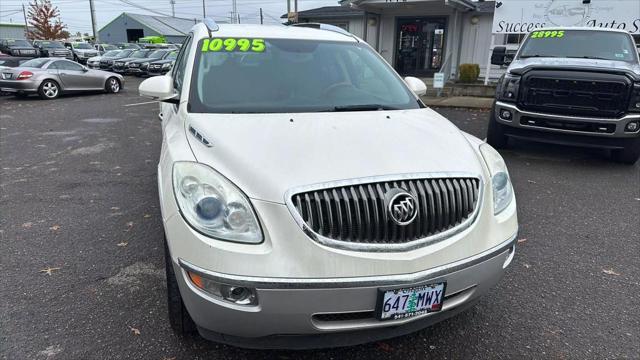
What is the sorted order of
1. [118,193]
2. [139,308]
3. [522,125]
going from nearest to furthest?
1. [139,308]
2. [118,193]
3. [522,125]

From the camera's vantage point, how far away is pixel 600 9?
39.4ft

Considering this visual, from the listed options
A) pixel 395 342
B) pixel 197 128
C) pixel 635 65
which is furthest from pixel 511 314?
pixel 635 65

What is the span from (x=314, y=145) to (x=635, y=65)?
642 centimetres

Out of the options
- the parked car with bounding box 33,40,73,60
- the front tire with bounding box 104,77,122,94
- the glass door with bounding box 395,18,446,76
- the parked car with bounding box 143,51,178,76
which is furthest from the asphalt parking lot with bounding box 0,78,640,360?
the parked car with bounding box 33,40,73,60

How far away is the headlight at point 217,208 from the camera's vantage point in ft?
6.25

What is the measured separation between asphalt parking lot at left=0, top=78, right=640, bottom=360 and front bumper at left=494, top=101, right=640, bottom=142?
48 cm

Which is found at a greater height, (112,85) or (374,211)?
(374,211)

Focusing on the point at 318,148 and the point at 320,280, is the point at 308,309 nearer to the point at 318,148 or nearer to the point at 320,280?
the point at 320,280

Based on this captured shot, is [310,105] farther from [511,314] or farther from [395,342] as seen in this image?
[511,314]

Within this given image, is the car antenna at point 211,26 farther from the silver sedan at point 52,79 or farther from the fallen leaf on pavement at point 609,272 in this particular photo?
the silver sedan at point 52,79

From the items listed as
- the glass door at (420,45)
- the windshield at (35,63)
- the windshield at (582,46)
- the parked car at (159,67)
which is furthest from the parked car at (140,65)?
the windshield at (582,46)

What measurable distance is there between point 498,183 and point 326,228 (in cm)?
110

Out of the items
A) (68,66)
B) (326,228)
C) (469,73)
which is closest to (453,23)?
(469,73)

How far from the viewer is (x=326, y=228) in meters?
1.91
